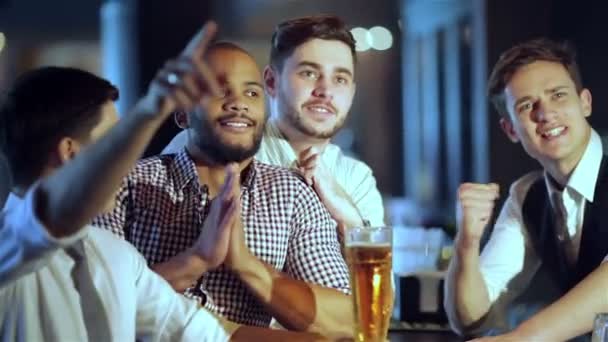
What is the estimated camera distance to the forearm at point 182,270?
184cm

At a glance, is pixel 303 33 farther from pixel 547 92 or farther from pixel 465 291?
pixel 465 291

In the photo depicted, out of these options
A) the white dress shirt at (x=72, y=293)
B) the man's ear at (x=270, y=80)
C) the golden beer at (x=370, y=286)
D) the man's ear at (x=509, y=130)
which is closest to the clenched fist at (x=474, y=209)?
the man's ear at (x=509, y=130)

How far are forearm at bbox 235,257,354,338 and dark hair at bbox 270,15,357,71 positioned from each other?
21.2 inches

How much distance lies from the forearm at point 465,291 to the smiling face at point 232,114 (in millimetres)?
610

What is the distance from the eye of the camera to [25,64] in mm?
2193

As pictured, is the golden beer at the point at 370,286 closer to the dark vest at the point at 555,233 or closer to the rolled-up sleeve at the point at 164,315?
the rolled-up sleeve at the point at 164,315

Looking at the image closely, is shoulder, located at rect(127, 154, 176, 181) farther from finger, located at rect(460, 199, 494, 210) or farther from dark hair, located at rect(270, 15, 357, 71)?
finger, located at rect(460, 199, 494, 210)

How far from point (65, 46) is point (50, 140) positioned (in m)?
0.79

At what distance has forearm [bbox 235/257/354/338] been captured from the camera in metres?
1.90

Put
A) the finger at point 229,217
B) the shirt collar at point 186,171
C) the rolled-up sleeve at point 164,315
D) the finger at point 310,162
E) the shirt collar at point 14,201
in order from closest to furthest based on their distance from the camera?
the shirt collar at point 14,201 → the rolled-up sleeve at point 164,315 → the finger at point 229,217 → the shirt collar at point 186,171 → the finger at point 310,162

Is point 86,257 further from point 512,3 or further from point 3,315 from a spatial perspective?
point 512,3

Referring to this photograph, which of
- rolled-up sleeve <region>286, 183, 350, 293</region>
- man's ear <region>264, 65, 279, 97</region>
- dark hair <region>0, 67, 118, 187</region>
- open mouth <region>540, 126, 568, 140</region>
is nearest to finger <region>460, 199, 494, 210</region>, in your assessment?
open mouth <region>540, 126, 568, 140</region>

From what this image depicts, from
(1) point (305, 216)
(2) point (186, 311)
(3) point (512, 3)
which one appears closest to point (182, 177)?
(1) point (305, 216)

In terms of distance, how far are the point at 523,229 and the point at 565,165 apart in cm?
19
